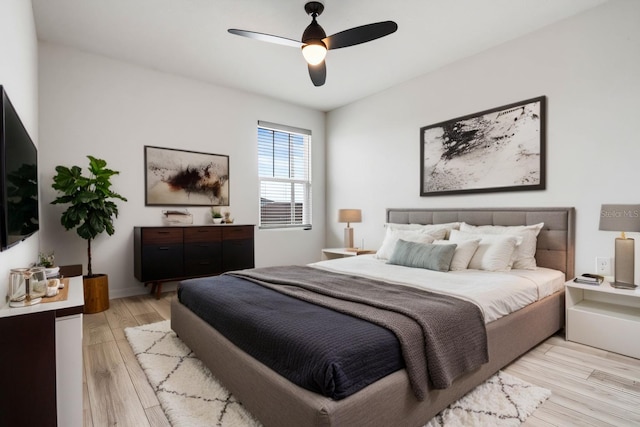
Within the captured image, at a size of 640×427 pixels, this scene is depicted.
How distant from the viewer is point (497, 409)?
68.9 inches

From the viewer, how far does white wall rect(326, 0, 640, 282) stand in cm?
272

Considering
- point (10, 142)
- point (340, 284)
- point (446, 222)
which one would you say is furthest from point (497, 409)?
point (10, 142)

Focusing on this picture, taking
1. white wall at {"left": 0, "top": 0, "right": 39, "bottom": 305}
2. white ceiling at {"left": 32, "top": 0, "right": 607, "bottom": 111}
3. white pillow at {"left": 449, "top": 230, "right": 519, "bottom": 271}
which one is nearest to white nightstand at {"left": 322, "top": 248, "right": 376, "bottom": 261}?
white pillow at {"left": 449, "top": 230, "right": 519, "bottom": 271}

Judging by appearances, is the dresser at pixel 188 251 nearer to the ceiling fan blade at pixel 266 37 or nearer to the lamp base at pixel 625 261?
the ceiling fan blade at pixel 266 37

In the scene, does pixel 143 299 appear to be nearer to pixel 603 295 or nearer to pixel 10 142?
pixel 10 142

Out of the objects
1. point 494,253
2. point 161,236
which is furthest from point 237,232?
point 494,253

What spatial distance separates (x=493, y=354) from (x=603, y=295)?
161 cm

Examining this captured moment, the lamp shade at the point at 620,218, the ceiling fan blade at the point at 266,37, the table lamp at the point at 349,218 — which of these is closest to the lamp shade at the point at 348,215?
the table lamp at the point at 349,218

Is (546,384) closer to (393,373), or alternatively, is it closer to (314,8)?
(393,373)

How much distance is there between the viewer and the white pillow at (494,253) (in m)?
2.89

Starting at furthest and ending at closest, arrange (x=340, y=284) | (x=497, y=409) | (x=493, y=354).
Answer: (x=340, y=284), (x=493, y=354), (x=497, y=409)

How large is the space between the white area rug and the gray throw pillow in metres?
1.02

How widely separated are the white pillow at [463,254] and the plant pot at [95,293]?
352cm

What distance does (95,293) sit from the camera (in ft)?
11.2
